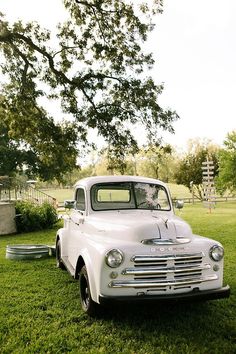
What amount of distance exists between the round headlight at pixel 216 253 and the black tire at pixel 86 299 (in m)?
1.64

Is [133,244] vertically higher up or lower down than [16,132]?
lower down

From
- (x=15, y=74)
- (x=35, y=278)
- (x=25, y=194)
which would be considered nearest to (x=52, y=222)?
(x=25, y=194)

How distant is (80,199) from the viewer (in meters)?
6.70

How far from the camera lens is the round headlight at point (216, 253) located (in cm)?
498

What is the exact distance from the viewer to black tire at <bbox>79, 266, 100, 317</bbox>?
497 cm

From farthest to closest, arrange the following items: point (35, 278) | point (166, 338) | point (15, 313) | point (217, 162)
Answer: point (217, 162) < point (35, 278) < point (15, 313) < point (166, 338)

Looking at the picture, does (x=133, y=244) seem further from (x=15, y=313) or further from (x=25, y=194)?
(x=25, y=194)

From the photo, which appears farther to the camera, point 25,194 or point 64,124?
point 25,194

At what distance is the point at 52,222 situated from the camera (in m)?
16.7

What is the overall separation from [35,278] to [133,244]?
3378 millimetres

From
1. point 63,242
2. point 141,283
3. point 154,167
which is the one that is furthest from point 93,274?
point 154,167

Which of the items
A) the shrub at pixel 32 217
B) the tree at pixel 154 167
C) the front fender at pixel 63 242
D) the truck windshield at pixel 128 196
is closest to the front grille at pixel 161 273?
the truck windshield at pixel 128 196

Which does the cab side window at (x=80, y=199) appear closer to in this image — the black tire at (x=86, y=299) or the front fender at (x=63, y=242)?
the front fender at (x=63, y=242)

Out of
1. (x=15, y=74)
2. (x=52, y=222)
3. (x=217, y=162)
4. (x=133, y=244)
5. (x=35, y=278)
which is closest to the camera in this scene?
(x=133, y=244)
